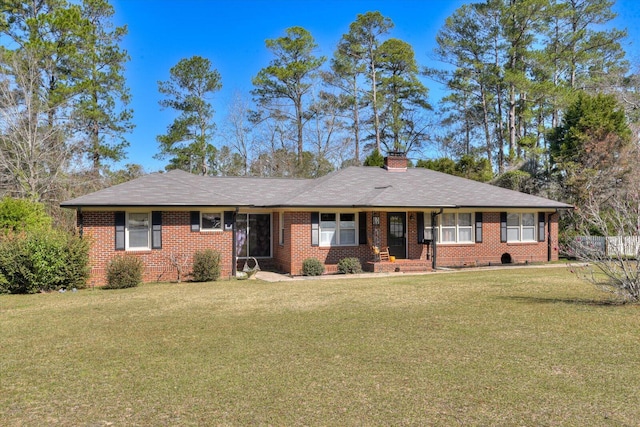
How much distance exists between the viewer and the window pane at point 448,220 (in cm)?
1969

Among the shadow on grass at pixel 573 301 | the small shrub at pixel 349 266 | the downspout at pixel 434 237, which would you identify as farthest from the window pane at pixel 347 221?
the shadow on grass at pixel 573 301

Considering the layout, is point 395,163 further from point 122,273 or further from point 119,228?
point 122,273

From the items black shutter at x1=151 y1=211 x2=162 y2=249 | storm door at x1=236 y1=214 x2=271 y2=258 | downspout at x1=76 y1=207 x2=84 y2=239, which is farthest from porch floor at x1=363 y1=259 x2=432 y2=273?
downspout at x1=76 y1=207 x2=84 y2=239

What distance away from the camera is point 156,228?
15.9 metres

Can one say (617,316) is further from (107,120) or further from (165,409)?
(107,120)

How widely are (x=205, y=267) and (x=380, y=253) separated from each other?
6766mm

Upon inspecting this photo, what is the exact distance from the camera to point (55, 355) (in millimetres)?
6691

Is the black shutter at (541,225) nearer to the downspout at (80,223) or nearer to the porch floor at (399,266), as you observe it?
the porch floor at (399,266)

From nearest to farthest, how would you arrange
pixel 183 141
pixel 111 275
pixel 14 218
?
pixel 111 275 → pixel 14 218 → pixel 183 141

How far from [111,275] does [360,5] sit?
28.5 metres

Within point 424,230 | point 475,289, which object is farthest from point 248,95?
point 475,289

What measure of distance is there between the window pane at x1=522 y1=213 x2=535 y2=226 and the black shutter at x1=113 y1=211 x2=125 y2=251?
16706 mm

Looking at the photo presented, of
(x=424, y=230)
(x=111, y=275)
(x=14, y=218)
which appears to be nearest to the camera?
(x=111, y=275)

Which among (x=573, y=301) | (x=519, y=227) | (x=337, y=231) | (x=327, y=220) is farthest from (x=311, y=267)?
(x=519, y=227)
